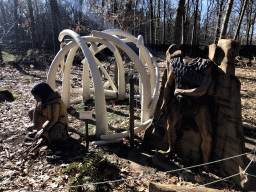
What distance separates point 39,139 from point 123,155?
2.21 meters

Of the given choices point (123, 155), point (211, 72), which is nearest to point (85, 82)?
point (123, 155)

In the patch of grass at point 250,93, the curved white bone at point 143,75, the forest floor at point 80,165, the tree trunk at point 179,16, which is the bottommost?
the forest floor at point 80,165

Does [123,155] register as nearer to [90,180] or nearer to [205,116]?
[90,180]

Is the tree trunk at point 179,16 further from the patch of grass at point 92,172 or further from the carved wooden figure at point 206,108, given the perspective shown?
the patch of grass at point 92,172

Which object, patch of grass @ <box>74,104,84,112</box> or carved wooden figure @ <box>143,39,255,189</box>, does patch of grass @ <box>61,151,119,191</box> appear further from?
patch of grass @ <box>74,104,84,112</box>

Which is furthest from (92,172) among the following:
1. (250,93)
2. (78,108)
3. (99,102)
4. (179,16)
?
(250,93)

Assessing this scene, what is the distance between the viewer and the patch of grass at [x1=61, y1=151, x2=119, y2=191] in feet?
10.5

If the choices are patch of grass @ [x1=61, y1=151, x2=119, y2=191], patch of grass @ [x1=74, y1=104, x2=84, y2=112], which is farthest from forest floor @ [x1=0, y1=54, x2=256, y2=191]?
patch of grass @ [x1=74, y1=104, x2=84, y2=112]

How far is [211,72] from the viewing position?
3402mm

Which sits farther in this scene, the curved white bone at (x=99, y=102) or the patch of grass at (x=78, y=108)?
the patch of grass at (x=78, y=108)

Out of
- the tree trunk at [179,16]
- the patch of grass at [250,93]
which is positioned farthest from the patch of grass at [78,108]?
the patch of grass at [250,93]

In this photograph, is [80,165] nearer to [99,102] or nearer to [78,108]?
[99,102]

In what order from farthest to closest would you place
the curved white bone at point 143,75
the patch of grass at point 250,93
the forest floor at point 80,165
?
1. the patch of grass at point 250,93
2. the curved white bone at point 143,75
3. the forest floor at point 80,165

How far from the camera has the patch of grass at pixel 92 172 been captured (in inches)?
127
